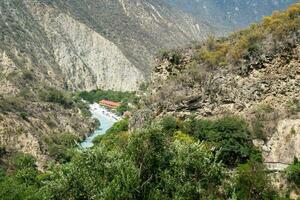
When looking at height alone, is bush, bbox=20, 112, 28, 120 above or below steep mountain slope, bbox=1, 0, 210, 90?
below

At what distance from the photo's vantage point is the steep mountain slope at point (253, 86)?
138ft

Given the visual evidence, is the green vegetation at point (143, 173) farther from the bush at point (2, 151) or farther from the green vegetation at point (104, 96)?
the green vegetation at point (104, 96)

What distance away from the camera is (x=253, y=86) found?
4703 cm

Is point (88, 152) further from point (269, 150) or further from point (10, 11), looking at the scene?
point (10, 11)

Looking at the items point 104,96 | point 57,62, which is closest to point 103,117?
point 104,96

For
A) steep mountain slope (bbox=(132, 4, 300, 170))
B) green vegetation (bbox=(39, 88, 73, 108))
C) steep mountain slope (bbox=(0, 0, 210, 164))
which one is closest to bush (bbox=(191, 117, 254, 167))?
steep mountain slope (bbox=(132, 4, 300, 170))

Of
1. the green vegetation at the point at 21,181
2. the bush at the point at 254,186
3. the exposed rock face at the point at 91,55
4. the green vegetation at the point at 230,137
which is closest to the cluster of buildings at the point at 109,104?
the exposed rock face at the point at 91,55

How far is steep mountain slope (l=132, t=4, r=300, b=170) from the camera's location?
4209cm

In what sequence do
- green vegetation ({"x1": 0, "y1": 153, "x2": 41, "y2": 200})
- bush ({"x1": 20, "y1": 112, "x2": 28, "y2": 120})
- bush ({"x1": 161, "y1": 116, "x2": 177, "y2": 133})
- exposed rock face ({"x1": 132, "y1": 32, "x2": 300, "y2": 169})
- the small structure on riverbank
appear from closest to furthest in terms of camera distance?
green vegetation ({"x1": 0, "y1": 153, "x2": 41, "y2": 200}) → exposed rock face ({"x1": 132, "y1": 32, "x2": 300, "y2": 169}) → bush ({"x1": 161, "y1": 116, "x2": 177, "y2": 133}) → bush ({"x1": 20, "y1": 112, "x2": 28, "y2": 120}) → the small structure on riverbank

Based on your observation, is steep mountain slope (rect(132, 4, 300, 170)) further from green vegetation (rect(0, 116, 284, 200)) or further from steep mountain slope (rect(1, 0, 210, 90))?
steep mountain slope (rect(1, 0, 210, 90))

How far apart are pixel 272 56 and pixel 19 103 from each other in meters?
54.9

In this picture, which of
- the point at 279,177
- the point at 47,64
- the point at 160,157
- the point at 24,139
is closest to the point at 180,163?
the point at 160,157

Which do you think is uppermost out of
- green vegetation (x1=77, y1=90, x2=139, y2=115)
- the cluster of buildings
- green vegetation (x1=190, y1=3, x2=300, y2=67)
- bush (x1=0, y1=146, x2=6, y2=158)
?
green vegetation (x1=190, y1=3, x2=300, y2=67)

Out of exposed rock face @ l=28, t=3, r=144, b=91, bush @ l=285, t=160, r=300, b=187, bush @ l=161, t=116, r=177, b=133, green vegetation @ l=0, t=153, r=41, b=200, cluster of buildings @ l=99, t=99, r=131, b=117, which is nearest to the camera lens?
green vegetation @ l=0, t=153, r=41, b=200
